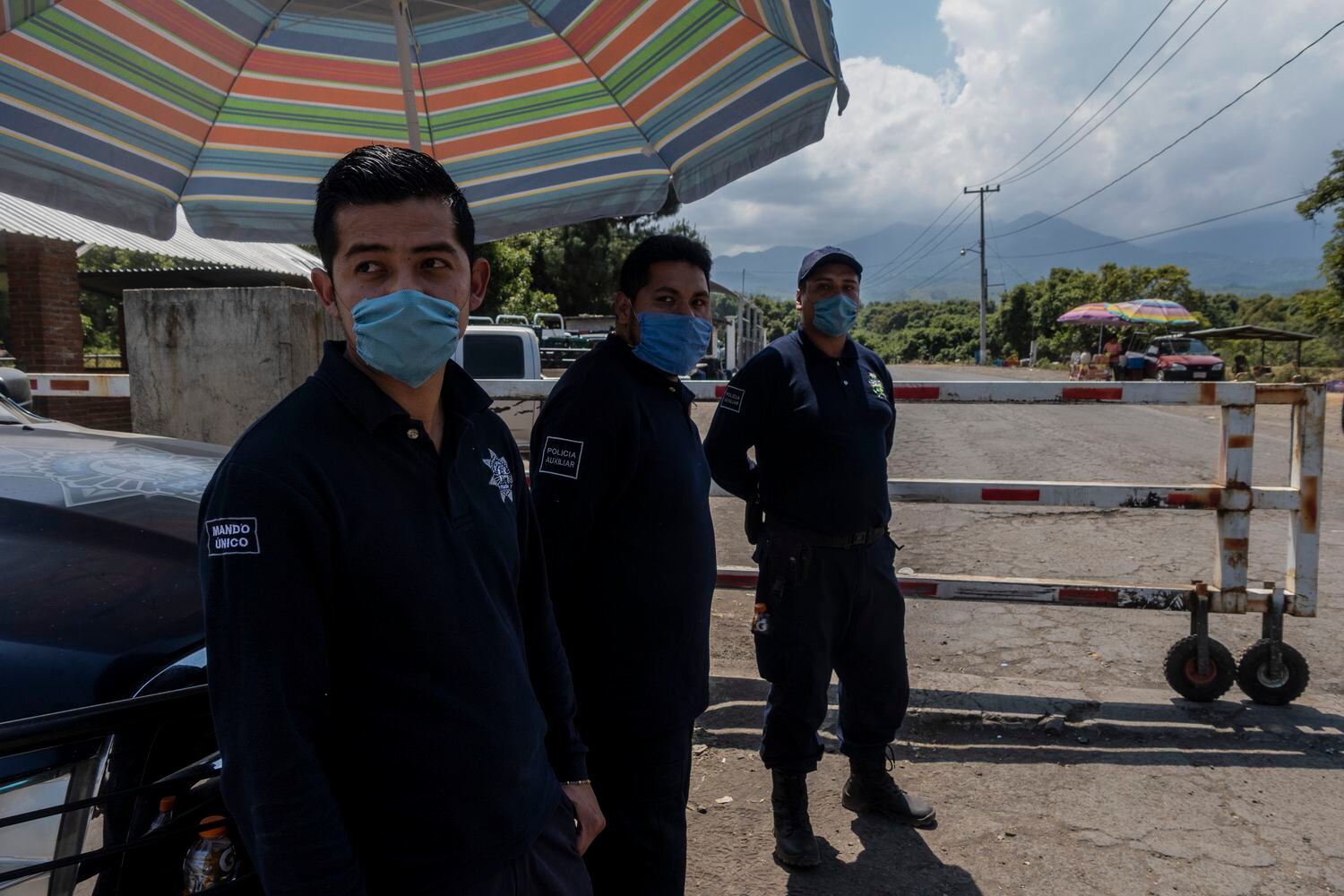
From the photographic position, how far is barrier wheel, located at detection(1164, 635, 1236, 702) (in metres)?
3.91

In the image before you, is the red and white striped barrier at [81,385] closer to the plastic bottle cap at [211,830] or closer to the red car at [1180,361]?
the plastic bottle cap at [211,830]

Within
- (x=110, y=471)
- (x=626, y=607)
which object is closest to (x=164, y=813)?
(x=626, y=607)

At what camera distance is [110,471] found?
2465mm

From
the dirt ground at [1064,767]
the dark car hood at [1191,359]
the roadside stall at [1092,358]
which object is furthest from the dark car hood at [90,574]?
the roadside stall at [1092,358]

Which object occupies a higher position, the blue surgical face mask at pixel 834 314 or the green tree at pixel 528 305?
the green tree at pixel 528 305

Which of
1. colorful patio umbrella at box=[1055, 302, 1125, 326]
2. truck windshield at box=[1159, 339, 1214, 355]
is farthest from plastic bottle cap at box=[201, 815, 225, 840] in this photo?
colorful patio umbrella at box=[1055, 302, 1125, 326]

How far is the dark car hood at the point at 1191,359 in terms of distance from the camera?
28.6m

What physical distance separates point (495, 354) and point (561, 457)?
8.10 m

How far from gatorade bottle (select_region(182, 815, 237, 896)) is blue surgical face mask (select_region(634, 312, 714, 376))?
155 centimetres

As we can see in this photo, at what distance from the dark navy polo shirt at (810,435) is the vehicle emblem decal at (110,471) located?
5.65ft

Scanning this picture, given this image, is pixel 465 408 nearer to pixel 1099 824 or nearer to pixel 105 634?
pixel 105 634

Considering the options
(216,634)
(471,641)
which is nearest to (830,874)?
(471,641)

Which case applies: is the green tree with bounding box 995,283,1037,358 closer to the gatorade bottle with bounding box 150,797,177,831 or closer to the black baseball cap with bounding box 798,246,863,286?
the black baseball cap with bounding box 798,246,863,286

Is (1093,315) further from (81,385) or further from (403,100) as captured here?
(403,100)
